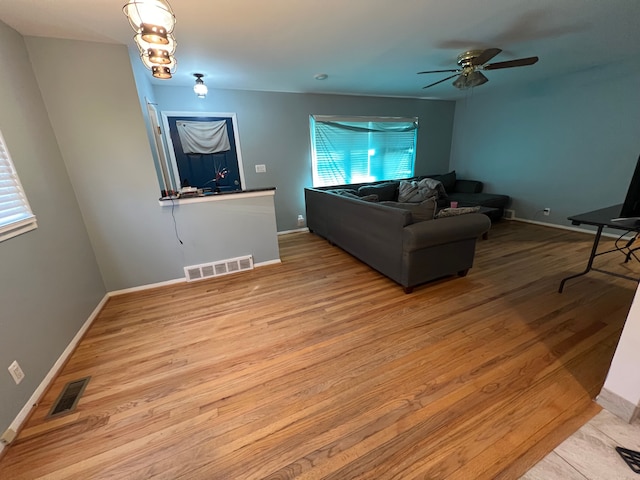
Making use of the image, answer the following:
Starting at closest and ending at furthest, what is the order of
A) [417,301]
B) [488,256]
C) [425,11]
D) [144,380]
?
[144,380]
[425,11]
[417,301]
[488,256]

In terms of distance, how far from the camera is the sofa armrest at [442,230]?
7.16 ft

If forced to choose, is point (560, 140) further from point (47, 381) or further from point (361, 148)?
point (47, 381)

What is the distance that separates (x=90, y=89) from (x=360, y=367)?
3179 millimetres

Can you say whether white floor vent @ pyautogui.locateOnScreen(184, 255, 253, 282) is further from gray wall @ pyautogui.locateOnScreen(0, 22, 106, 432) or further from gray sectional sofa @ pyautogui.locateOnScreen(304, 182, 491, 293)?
gray sectional sofa @ pyautogui.locateOnScreen(304, 182, 491, 293)

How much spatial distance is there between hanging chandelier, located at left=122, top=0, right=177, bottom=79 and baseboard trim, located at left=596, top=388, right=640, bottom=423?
9.02 ft

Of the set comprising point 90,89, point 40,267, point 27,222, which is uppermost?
point 90,89

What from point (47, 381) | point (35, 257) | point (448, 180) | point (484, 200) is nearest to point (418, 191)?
point (484, 200)

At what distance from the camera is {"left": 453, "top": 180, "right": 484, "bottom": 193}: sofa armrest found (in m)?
5.09

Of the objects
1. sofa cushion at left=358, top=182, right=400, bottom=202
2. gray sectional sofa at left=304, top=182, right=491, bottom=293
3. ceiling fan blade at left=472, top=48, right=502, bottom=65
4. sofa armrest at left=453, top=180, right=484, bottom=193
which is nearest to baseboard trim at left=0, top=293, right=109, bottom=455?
gray sectional sofa at left=304, top=182, right=491, bottom=293

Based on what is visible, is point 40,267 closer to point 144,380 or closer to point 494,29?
point 144,380

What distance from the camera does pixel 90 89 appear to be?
6.97ft

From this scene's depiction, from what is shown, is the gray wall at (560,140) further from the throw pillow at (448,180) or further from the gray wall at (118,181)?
the gray wall at (118,181)

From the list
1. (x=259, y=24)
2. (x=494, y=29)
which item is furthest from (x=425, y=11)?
(x=259, y=24)

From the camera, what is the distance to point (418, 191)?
14.8 feet
